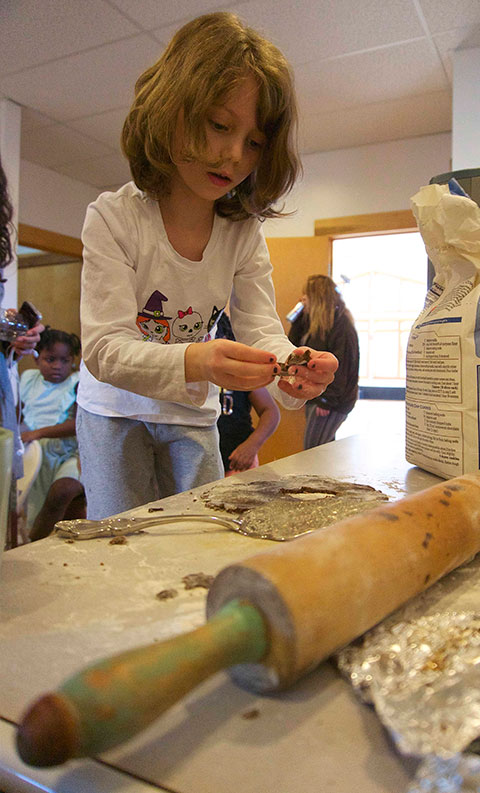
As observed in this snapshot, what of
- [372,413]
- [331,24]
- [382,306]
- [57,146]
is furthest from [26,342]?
[382,306]

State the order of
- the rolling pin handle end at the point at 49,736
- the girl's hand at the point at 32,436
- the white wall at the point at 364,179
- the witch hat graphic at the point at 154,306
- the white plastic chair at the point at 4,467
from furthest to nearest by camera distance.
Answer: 1. the white wall at the point at 364,179
2. the girl's hand at the point at 32,436
3. the witch hat graphic at the point at 154,306
4. the white plastic chair at the point at 4,467
5. the rolling pin handle end at the point at 49,736

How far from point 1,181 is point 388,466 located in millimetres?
1514

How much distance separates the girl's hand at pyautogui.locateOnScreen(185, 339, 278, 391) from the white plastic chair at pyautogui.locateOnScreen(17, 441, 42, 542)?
1666 mm

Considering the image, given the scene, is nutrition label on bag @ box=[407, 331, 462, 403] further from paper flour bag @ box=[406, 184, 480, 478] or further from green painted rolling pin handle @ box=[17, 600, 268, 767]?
green painted rolling pin handle @ box=[17, 600, 268, 767]

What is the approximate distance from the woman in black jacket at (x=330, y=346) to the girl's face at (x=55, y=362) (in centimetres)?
130

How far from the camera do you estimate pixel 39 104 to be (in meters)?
3.26

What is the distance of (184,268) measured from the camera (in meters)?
0.99

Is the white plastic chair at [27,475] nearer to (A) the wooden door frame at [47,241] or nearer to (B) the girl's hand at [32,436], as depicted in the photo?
(B) the girl's hand at [32,436]

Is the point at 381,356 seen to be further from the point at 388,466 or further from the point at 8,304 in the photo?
the point at 388,466

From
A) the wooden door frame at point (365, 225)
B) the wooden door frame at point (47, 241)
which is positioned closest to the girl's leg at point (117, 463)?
the wooden door frame at point (365, 225)

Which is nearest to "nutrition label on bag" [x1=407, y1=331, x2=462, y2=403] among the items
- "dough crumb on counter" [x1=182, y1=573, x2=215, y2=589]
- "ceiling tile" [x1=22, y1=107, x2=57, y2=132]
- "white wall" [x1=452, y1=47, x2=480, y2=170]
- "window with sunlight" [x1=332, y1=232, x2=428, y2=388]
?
"dough crumb on counter" [x1=182, y1=573, x2=215, y2=589]

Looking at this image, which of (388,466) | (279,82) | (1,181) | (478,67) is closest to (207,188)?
(279,82)

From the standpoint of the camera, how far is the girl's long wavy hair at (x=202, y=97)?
2.72ft

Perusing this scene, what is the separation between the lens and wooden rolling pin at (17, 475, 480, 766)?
197mm
